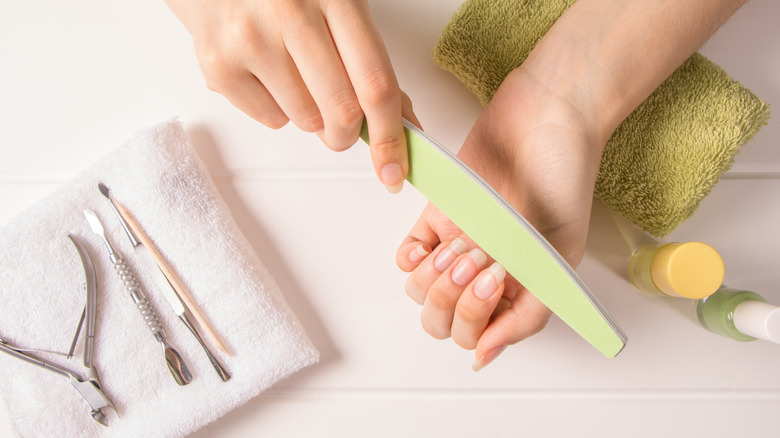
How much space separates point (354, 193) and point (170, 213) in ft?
0.65

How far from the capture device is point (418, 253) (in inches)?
21.7

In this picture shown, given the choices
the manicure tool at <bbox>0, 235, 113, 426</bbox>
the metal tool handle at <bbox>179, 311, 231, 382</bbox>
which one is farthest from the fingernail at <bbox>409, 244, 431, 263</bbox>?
the manicure tool at <bbox>0, 235, 113, 426</bbox>

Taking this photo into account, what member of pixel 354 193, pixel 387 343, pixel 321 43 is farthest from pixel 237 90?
pixel 387 343

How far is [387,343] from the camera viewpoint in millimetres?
597

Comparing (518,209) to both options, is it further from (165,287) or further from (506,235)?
(165,287)

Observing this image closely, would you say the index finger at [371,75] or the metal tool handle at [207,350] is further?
the metal tool handle at [207,350]

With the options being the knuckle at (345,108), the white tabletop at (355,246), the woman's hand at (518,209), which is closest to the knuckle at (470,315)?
the woman's hand at (518,209)

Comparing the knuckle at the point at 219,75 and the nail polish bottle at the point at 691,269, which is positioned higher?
the nail polish bottle at the point at 691,269

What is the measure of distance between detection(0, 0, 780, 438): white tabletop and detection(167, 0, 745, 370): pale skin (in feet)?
0.23

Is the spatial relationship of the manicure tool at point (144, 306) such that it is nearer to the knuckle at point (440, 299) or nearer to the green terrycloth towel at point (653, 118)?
the knuckle at point (440, 299)

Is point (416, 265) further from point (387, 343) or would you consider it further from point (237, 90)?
point (237, 90)

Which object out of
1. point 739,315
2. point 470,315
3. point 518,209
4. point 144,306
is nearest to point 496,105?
point 518,209

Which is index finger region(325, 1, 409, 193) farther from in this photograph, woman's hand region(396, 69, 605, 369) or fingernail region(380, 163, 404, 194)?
woman's hand region(396, 69, 605, 369)

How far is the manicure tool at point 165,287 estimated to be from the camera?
56 centimetres
